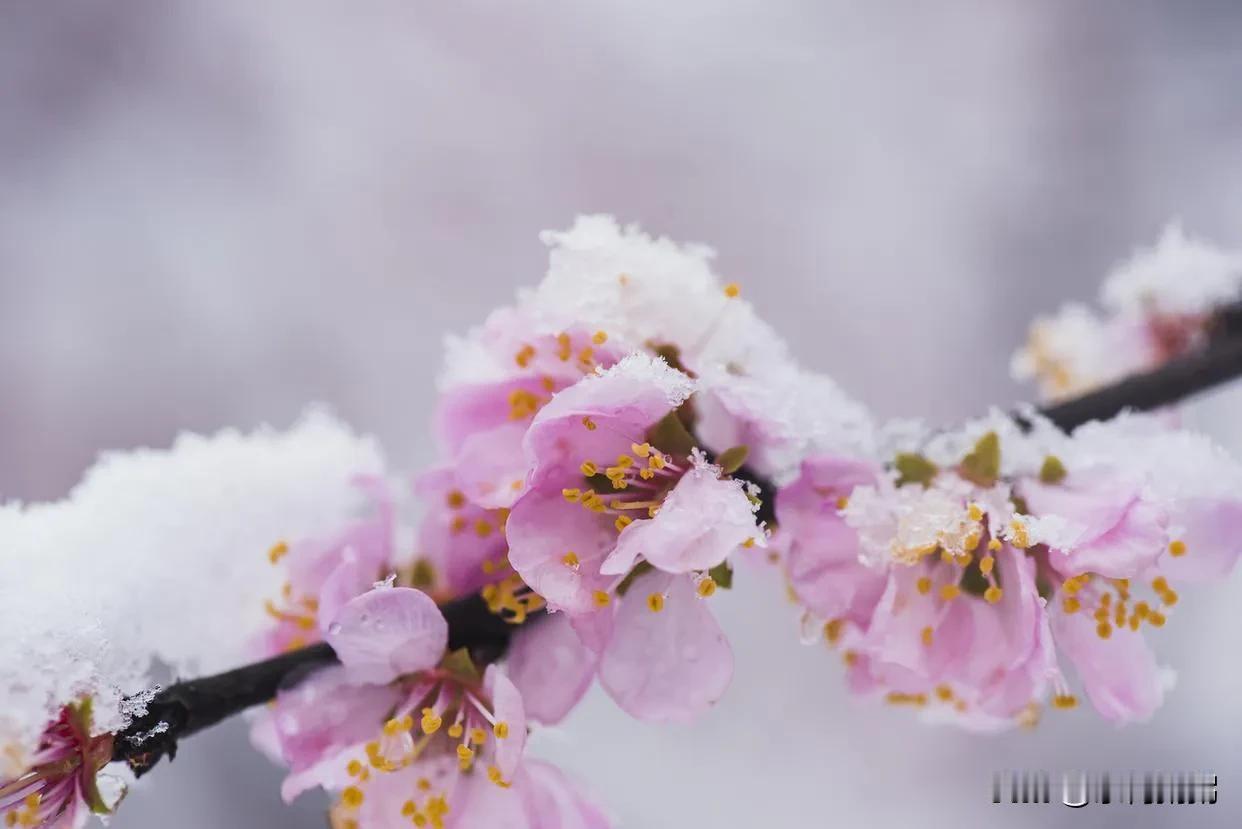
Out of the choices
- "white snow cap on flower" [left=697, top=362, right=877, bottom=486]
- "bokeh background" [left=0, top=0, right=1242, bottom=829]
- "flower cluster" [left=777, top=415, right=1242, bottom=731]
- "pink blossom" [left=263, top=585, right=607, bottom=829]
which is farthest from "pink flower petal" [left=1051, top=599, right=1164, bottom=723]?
"bokeh background" [left=0, top=0, right=1242, bottom=829]

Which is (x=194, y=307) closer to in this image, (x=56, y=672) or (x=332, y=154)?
(x=332, y=154)

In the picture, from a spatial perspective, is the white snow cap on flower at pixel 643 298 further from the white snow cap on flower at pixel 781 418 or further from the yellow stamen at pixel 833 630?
the yellow stamen at pixel 833 630

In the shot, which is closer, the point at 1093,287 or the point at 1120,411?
the point at 1120,411

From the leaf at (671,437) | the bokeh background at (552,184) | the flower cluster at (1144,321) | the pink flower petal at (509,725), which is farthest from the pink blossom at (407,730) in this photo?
the bokeh background at (552,184)

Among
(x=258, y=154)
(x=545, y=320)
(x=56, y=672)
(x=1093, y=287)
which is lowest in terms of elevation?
(x=56, y=672)

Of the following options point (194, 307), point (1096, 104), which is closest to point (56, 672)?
point (194, 307)

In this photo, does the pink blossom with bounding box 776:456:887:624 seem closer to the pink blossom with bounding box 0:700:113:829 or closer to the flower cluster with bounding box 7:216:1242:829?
the flower cluster with bounding box 7:216:1242:829
